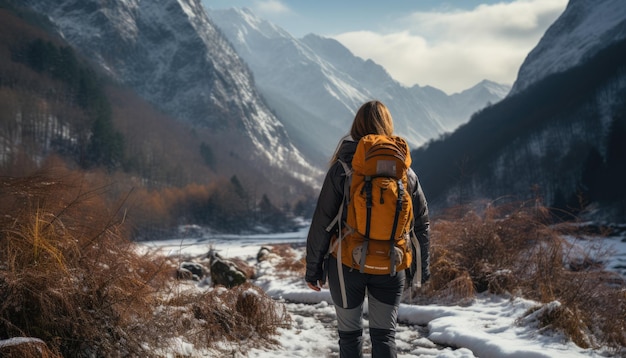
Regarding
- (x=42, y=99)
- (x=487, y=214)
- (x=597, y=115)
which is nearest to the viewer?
(x=487, y=214)

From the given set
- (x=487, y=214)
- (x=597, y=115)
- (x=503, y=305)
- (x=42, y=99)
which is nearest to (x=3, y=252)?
(x=503, y=305)

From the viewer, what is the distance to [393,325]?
134 inches

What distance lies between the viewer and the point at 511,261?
26.7 feet

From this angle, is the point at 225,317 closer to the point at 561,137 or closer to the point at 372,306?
the point at 372,306

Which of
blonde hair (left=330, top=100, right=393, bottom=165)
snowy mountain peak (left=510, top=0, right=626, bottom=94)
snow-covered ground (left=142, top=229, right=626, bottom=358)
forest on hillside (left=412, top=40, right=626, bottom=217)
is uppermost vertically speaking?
snowy mountain peak (left=510, top=0, right=626, bottom=94)

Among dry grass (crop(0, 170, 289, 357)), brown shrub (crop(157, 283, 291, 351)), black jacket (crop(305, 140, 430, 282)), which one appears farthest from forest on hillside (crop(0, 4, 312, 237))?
black jacket (crop(305, 140, 430, 282))

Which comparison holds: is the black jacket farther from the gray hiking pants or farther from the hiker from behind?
the gray hiking pants

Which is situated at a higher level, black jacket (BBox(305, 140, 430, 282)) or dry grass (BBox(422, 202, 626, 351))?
black jacket (BBox(305, 140, 430, 282))

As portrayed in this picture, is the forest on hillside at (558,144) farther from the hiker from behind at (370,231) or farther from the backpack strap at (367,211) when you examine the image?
the backpack strap at (367,211)

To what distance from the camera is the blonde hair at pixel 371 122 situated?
358cm

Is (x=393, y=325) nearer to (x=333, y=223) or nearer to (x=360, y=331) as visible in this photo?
(x=360, y=331)

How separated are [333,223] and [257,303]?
2634mm

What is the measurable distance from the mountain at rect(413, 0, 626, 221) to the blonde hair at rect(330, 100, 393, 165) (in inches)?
2726

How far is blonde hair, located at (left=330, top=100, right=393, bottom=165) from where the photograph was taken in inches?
141
